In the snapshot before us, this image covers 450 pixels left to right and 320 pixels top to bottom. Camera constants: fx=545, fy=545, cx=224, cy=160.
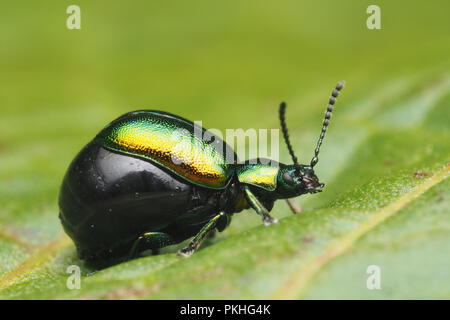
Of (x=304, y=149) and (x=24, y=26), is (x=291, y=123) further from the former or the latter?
(x=24, y=26)

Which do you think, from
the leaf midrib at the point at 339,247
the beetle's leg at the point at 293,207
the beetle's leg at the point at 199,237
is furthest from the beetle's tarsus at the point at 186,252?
the beetle's leg at the point at 293,207

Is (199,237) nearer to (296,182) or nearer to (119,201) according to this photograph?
(119,201)

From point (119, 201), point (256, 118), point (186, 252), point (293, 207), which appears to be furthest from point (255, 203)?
point (256, 118)

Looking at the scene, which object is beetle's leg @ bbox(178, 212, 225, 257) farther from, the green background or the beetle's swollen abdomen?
the beetle's swollen abdomen

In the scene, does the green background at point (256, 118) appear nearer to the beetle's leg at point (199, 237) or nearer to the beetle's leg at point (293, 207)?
the beetle's leg at point (199, 237)

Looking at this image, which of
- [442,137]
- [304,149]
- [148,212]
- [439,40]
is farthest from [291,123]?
[148,212]
